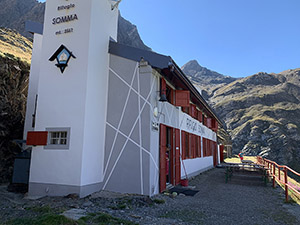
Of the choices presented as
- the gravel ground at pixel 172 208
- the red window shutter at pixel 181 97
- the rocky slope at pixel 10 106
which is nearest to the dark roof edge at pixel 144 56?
the red window shutter at pixel 181 97

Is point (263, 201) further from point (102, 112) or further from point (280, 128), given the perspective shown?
point (280, 128)

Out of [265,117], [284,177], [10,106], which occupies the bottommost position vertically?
[284,177]

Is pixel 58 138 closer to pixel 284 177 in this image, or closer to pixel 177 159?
pixel 177 159

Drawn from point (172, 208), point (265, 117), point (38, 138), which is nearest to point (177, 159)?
point (172, 208)

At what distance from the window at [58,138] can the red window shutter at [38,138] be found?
0.46 ft

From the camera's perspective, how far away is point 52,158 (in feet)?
21.8

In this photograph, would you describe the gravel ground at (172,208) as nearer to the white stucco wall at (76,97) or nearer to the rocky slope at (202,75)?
the white stucco wall at (76,97)

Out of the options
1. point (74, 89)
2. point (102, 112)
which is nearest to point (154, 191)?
point (102, 112)

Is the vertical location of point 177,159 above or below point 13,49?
below

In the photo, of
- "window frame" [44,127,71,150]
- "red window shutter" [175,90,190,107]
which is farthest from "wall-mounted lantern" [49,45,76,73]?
"red window shutter" [175,90,190,107]

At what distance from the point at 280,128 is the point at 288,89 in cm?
4827

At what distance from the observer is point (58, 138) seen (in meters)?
6.84

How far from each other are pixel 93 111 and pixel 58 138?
1299 millimetres

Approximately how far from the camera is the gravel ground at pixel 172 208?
15.7 ft
